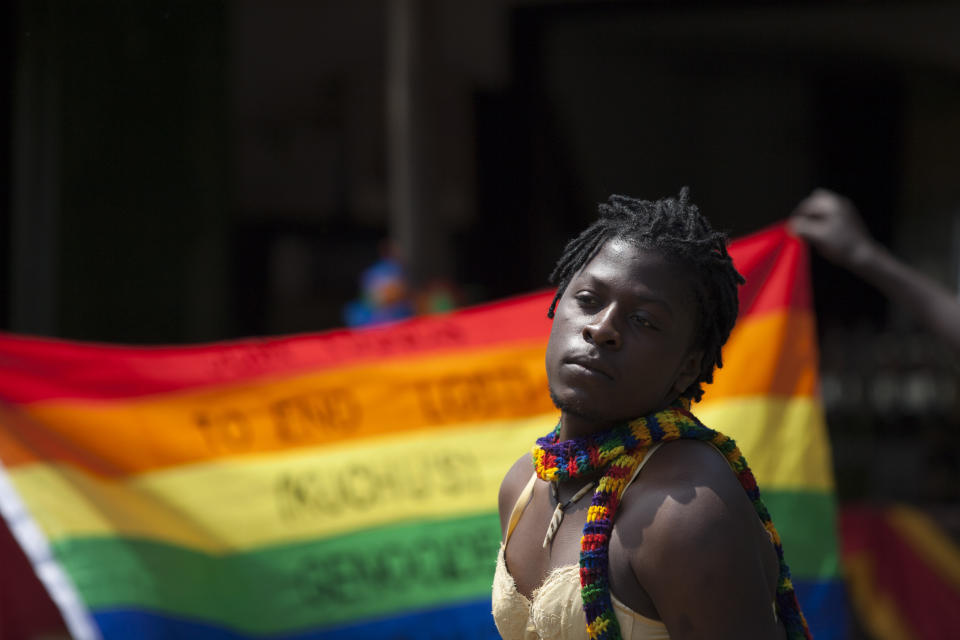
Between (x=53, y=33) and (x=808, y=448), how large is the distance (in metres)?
4.86

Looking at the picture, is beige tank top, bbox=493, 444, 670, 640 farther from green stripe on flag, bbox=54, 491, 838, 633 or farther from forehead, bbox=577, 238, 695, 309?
green stripe on flag, bbox=54, 491, 838, 633

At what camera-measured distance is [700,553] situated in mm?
1485

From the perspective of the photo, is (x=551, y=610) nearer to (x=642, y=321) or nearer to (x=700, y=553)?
(x=700, y=553)

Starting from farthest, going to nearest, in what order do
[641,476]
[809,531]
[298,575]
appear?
[298,575], [809,531], [641,476]

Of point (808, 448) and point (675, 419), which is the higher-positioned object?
point (675, 419)

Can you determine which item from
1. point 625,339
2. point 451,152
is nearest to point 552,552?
point 625,339

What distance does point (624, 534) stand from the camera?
5.13 ft

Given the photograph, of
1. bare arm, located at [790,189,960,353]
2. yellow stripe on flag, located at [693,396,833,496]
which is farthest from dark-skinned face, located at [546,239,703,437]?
bare arm, located at [790,189,960,353]

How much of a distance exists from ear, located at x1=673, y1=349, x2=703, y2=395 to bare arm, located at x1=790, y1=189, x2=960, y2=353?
57.9 inches

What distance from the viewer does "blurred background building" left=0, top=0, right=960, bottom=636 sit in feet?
21.0

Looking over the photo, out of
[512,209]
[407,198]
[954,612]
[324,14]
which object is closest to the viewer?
[954,612]

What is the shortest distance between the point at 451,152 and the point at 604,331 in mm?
5824

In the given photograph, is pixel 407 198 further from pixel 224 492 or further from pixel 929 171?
pixel 929 171

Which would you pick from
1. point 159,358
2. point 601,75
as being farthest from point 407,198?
point 159,358
